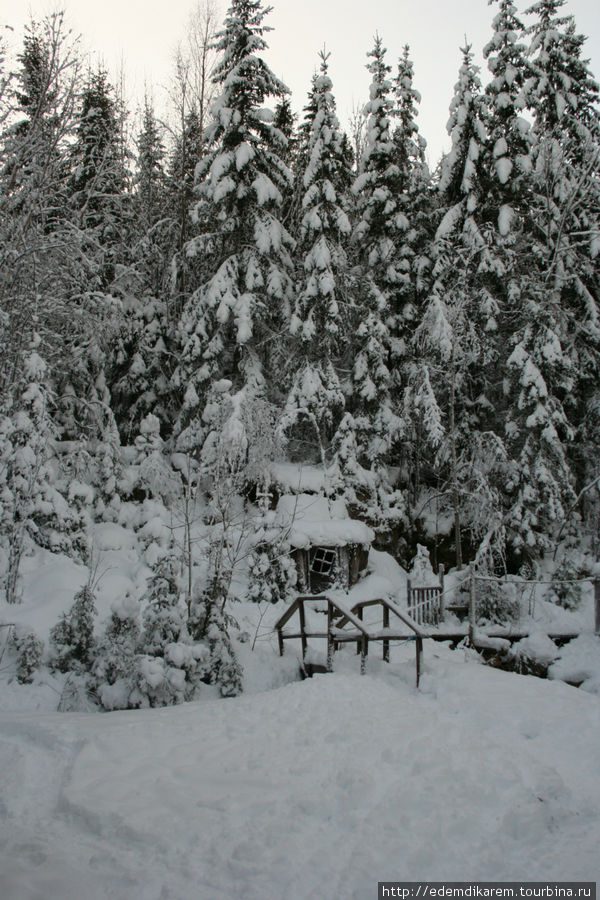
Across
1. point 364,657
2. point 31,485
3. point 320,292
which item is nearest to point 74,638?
point 364,657

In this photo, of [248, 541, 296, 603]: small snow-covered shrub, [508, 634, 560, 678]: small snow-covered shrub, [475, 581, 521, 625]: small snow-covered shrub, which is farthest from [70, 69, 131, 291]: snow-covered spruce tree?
[508, 634, 560, 678]: small snow-covered shrub

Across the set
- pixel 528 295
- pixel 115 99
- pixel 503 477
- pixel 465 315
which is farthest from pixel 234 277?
pixel 115 99

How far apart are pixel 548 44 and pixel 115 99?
1785 cm

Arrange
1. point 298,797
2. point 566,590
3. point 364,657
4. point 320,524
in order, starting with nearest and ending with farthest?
point 298,797
point 364,657
point 566,590
point 320,524

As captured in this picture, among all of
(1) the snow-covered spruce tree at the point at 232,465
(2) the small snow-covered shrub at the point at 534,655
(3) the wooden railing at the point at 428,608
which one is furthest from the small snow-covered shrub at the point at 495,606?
(1) the snow-covered spruce tree at the point at 232,465

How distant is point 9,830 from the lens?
420cm

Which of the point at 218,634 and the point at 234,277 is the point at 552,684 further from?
the point at 234,277

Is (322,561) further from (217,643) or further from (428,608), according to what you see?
(217,643)

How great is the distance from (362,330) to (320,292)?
196 centimetres

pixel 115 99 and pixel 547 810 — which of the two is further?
pixel 115 99

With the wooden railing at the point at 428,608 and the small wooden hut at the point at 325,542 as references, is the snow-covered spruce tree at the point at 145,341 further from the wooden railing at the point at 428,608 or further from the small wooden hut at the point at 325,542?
the wooden railing at the point at 428,608

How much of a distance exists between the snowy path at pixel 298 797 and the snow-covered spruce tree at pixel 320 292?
1228 cm

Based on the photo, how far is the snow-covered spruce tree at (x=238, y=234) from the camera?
61.4ft

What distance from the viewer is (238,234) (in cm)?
2005
